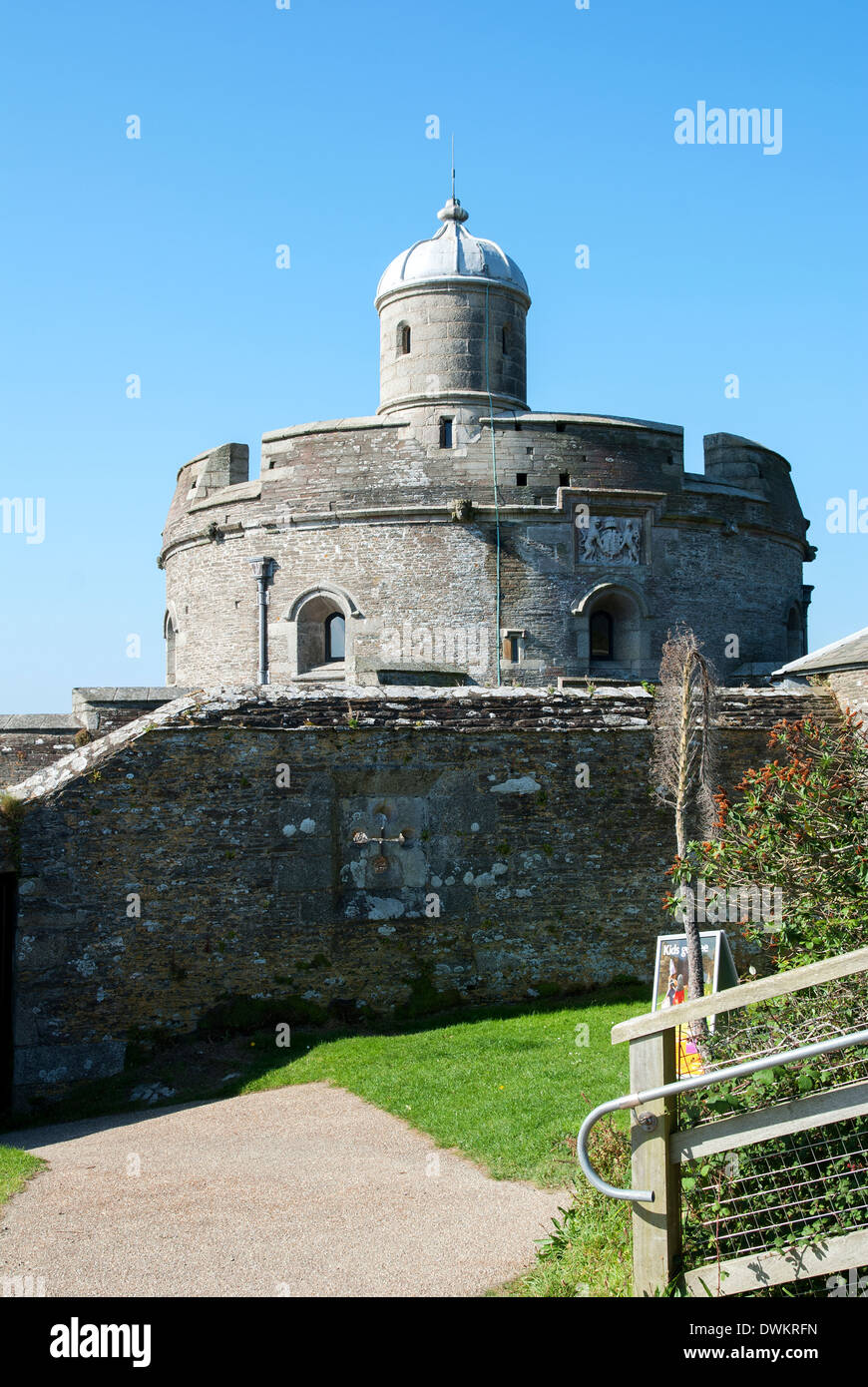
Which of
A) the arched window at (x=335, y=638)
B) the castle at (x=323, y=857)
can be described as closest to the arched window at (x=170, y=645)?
the arched window at (x=335, y=638)

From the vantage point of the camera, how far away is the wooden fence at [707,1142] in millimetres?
4570

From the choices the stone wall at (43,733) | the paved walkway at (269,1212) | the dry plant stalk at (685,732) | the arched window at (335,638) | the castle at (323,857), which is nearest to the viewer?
the paved walkway at (269,1212)

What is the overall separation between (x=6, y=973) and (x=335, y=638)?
14.1m

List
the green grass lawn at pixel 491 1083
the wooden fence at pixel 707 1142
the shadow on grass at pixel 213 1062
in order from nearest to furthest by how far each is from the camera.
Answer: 1. the wooden fence at pixel 707 1142
2. the green grass lawn at pixel 491 1083
3. the shadow on grass at pixel 213 1062

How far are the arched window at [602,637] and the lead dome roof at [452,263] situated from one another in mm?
7837

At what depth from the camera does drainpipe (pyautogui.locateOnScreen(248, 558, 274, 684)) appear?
77.0ft

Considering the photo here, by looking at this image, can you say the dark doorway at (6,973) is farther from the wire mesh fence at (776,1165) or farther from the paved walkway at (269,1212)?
the wire mesh fence at (776,1165)

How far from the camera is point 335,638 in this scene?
2372 centimetres

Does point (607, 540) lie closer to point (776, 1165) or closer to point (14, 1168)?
point (14, 1168)

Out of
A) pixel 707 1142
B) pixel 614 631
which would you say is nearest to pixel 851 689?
pixel 707 1142

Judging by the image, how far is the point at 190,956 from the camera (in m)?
10.6

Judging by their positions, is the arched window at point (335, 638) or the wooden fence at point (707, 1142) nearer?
the wooden fence at point (707, 1142)

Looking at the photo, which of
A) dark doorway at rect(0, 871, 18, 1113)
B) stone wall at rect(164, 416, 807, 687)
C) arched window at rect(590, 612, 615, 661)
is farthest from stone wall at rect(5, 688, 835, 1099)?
arched window at rect(590, 612, 615, 661)

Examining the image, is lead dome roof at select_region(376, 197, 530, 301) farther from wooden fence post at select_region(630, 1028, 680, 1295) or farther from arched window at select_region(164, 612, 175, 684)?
wooden fence post at select_region(630, 1028, 680, 1295)
